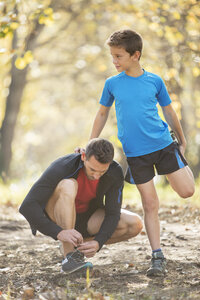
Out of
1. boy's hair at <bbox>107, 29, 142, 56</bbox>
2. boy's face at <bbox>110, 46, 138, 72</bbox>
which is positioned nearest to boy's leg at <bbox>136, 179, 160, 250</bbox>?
boy's face at <bbox>110, 46, 138, 72</bbox>

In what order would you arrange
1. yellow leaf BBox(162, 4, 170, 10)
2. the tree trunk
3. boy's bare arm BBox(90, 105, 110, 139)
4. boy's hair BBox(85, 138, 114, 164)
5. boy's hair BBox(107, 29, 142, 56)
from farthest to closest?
the tree trunk, yellow leaf BBox(162, 4, 170, 10), boy's bare arm BBox(90, 105, 110, 139), boy's hair BBox(107, 29, 142, 56), boy's hair BBox(85, 138, 114, 164)

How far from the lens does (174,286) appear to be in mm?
3492

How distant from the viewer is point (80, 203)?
421cm

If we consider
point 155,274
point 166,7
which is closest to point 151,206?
point 155,274

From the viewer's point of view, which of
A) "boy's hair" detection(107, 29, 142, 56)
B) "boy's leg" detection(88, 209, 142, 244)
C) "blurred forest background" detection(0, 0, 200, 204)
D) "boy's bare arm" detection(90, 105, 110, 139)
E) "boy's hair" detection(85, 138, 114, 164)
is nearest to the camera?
"boy's hair" detection(85, 138, 114, 164)

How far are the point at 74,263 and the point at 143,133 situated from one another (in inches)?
49.7

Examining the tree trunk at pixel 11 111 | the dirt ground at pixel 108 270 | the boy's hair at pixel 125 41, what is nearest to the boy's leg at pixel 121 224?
the dirt ground at pixel 108 270

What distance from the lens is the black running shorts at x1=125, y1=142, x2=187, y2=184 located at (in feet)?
13.3

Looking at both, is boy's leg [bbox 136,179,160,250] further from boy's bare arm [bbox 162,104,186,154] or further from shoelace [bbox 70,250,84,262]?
shoelace [bbox 70,250,84,262]

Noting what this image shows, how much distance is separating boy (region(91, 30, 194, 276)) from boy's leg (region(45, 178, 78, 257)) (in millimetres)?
595

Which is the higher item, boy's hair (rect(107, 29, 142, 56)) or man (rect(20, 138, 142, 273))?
boy's hair (rect(107, 29, 142, 56))

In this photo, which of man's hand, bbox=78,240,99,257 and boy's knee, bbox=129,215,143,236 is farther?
boy's knee, bbox=129,215,143,236

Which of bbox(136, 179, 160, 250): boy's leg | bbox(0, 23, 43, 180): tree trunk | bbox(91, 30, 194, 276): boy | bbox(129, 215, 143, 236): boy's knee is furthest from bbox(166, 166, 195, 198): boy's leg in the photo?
bbox(0, 23, 43, 180): tree trunk

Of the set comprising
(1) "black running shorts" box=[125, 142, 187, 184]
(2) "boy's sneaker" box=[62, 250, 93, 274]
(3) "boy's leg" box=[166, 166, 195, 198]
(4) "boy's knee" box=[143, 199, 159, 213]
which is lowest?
(2) "boy's sneaker" box=[62, 250, 93, 274]
